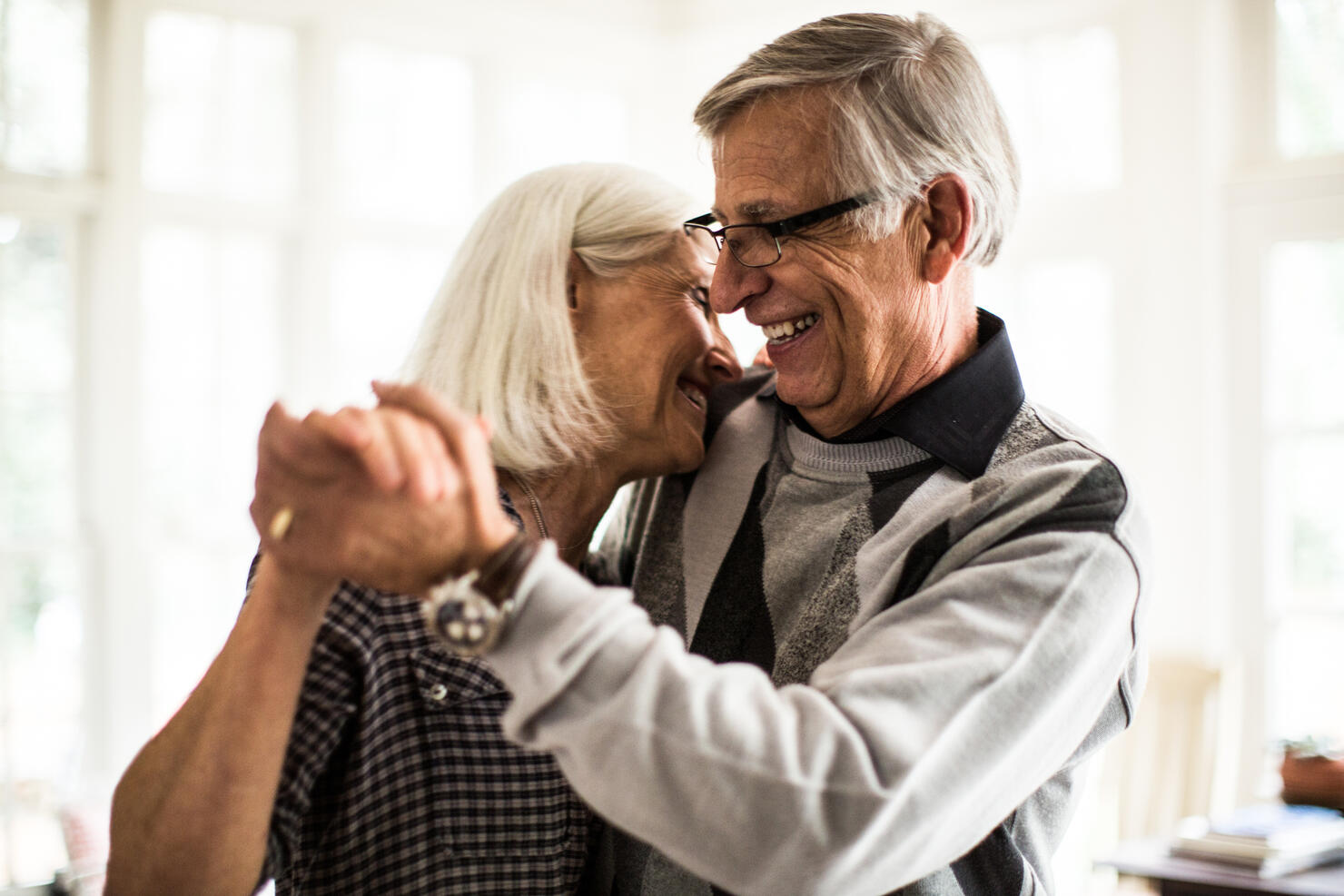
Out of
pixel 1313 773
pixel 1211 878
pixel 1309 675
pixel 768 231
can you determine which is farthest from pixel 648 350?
pixel 1309 675

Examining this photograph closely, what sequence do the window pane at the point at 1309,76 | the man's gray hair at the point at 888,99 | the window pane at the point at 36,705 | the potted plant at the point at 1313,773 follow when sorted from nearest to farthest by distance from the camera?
1. the man's gray hair at the point at 888,99
2. the potted plant at the point at 1313,773
3. the window pane at the point at 36,705
4. the window pane at the point at 1309,76

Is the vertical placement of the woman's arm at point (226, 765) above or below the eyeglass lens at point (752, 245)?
below

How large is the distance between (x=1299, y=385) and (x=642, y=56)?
3.01 m

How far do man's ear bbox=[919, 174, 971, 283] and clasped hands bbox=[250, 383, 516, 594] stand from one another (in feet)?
2.38

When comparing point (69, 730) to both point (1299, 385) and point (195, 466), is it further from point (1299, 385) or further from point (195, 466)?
point (1299, 385)

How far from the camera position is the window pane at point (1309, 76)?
4133 mm

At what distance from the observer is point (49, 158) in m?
4.01

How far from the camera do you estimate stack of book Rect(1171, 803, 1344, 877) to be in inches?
112

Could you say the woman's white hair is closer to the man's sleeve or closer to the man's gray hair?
the man's gray hair

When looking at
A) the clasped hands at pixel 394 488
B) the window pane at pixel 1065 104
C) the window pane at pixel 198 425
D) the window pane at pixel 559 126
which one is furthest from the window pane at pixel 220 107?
the clasped hands at pixel 394 488

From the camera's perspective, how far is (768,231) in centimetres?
143

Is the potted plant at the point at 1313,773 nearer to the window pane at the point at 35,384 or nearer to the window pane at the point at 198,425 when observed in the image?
the window pane at the point at 198,425

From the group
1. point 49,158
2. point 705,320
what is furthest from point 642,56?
point 705,320

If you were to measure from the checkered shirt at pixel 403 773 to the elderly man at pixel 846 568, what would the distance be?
0.46 feet
